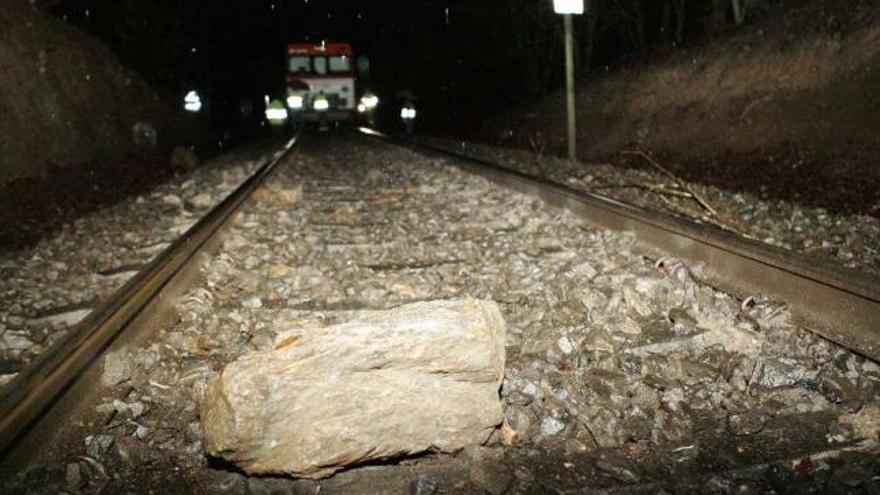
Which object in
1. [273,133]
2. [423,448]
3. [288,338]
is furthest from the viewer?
[273,133]

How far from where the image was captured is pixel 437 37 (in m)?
39.3

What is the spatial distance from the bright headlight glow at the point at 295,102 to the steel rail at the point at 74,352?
24643 mm

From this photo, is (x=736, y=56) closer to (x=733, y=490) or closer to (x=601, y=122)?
(x=601, y=122)

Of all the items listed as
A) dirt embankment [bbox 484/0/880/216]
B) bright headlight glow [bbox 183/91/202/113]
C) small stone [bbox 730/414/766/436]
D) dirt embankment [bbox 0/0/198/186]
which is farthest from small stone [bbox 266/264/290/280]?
bright headlight glow [bbox 183/91/202/113]

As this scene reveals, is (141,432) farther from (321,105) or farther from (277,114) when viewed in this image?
(277,114)

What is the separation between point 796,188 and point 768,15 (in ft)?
31.7

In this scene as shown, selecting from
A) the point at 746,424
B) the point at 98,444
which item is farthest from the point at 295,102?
the point at 746,424

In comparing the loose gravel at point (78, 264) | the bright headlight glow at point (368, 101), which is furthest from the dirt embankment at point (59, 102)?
the bright headlight glow at point (368, 101)

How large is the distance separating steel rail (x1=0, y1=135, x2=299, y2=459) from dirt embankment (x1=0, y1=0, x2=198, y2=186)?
7652 mm

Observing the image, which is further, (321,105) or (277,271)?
(321,105)

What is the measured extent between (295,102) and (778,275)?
26866mm

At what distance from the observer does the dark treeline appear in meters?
24.1

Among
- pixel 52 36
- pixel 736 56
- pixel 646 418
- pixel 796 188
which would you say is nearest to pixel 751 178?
pixel 796 188

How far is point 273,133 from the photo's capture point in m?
29.5
